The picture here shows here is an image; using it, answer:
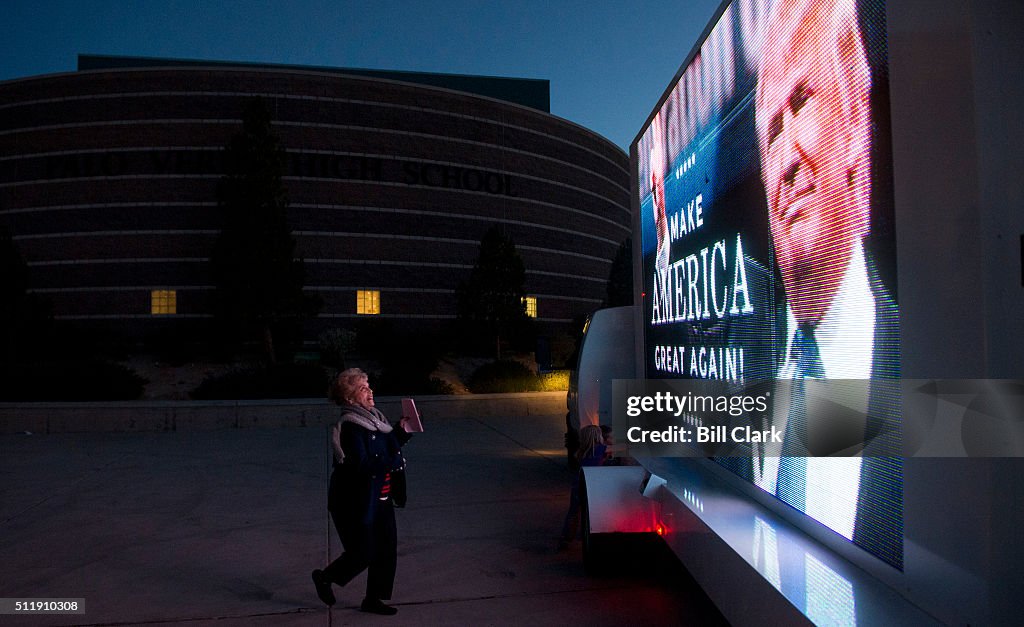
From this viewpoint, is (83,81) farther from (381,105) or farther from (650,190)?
(650,190)

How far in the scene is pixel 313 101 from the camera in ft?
113

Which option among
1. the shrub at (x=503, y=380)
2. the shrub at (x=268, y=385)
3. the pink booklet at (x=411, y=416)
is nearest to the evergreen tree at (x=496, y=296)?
the shrub at (x=503, y=380)

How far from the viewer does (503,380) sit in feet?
78.3

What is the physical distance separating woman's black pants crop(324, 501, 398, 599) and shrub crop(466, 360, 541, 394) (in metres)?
18.4

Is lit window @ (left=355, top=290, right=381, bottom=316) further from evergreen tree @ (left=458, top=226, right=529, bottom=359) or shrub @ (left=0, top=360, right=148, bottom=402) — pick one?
shrub @ (left=0, top=360, right=148, bottom=402)

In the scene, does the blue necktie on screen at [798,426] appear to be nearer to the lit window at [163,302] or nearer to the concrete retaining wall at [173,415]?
the concrete retaining wall at [173,415]

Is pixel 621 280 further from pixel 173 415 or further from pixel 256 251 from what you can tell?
pixel 173 415

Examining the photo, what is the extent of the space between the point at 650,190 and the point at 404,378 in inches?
688

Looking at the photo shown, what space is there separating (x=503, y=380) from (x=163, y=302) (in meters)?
17.2

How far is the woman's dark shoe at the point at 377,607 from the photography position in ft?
17.3

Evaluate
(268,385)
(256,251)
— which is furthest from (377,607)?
(256,251)

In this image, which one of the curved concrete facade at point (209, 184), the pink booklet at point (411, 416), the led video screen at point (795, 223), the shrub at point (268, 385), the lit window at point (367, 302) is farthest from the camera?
the lit window at point (367, 302)


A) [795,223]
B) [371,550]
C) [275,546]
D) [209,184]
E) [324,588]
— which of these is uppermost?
[209,184]

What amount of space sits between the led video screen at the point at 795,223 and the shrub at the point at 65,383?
20.7 m
